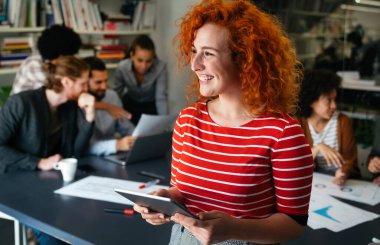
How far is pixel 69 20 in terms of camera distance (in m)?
3.71

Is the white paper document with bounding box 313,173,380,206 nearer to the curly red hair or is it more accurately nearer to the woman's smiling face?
the curly red hair

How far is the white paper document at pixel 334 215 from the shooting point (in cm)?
157

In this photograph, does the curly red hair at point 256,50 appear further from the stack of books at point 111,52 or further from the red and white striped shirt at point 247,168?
the stack of books at point 111,52

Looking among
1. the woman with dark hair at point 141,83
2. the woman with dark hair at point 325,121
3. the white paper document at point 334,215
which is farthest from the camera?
the woman with dark hair at point 141,83

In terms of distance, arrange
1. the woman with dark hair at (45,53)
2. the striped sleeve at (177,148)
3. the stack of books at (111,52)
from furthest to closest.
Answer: the stack of books at (111,52) → the woman with dark hair at (45,53) → the striped sleeve at (177,148)

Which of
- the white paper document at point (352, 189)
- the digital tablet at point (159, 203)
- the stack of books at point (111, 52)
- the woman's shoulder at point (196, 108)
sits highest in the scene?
the stack of books at point (111, 52)

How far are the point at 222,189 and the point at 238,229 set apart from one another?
134 mm

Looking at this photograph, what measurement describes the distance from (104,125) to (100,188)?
0.91 meters

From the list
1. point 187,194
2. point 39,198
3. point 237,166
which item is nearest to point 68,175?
point 39,198

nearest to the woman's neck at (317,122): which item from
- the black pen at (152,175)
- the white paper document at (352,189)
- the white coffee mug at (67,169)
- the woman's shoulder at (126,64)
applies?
the white paper document at (352,189)

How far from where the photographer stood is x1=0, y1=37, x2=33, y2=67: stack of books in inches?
127

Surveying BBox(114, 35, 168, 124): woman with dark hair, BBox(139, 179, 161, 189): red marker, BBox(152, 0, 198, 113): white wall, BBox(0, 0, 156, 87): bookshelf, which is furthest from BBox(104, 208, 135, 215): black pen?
BBox(152, 0, 198, 113): white wall

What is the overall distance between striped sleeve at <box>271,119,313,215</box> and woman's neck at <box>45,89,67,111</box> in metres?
1.49

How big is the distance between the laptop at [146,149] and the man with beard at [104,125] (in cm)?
6
